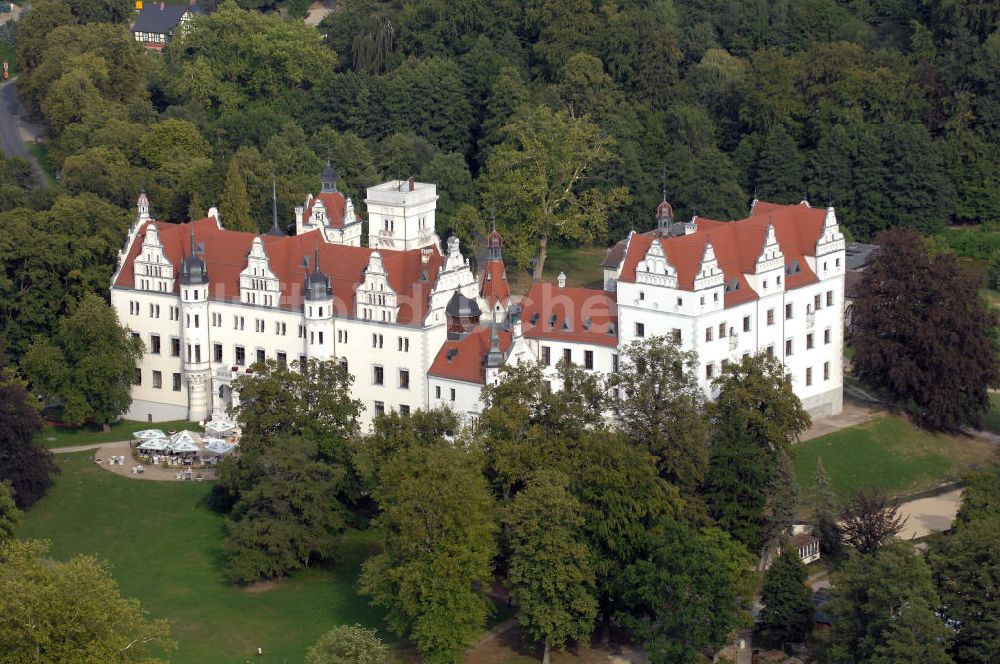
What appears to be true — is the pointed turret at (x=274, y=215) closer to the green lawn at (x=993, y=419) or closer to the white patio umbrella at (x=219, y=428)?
the white patio umbrella at (x=219, y=428)

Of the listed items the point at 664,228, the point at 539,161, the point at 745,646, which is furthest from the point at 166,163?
the point at 745,646

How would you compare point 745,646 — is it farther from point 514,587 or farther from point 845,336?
point 845,336

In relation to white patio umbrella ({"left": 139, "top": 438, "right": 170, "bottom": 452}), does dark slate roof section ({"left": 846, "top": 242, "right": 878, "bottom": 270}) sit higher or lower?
higher

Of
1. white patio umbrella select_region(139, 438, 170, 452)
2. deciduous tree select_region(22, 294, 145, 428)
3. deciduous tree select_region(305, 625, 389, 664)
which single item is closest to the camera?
deciduous tree select_region(305, 625, 389, 664)

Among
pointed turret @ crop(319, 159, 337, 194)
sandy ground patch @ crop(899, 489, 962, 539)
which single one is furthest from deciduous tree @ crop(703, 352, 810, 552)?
pointed turret @ crop(319, 159, 337, 194)

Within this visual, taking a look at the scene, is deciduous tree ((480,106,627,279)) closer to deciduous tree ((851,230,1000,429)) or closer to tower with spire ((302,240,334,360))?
deciduous tree ((851,230,1000,429))

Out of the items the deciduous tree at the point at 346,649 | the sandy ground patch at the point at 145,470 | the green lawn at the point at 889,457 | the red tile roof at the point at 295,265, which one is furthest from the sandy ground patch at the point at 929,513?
the sandy ground patch at the point at 145,470
